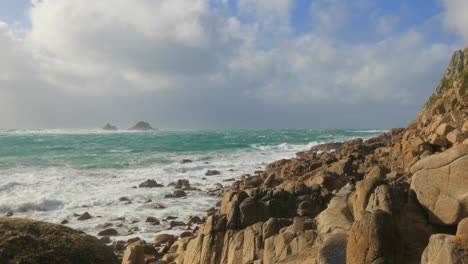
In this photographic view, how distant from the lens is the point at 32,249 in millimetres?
4195

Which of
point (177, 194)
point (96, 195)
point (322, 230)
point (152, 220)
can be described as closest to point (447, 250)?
point (322, 230)

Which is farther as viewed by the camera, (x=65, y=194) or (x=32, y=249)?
(x=65, y=194)

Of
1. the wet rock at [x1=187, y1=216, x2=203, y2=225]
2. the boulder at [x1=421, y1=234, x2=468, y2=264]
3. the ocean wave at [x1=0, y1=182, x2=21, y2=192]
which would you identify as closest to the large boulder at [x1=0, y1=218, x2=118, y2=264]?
the boulder at [x1=421, y1=234, x2=468, y2=264]

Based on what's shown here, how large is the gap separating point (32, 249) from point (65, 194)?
1590 centimetres

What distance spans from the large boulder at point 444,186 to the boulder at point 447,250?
6.66ft

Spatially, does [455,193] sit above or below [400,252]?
above

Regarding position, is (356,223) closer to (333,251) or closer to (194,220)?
(333,251)

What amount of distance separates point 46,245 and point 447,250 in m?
5.32

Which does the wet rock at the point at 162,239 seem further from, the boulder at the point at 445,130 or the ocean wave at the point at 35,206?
the boulder at the point at 445,130

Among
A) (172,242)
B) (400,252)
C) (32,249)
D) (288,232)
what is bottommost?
(172,242)

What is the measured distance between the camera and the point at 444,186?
19.6ft

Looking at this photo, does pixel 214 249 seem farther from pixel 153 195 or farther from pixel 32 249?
pixel 153 195

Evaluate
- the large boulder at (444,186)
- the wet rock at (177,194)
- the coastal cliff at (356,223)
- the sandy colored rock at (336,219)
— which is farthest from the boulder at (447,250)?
the wet rock at (177,194)

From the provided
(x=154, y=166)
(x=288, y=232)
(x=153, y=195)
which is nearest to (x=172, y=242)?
(x=288, y=232)
